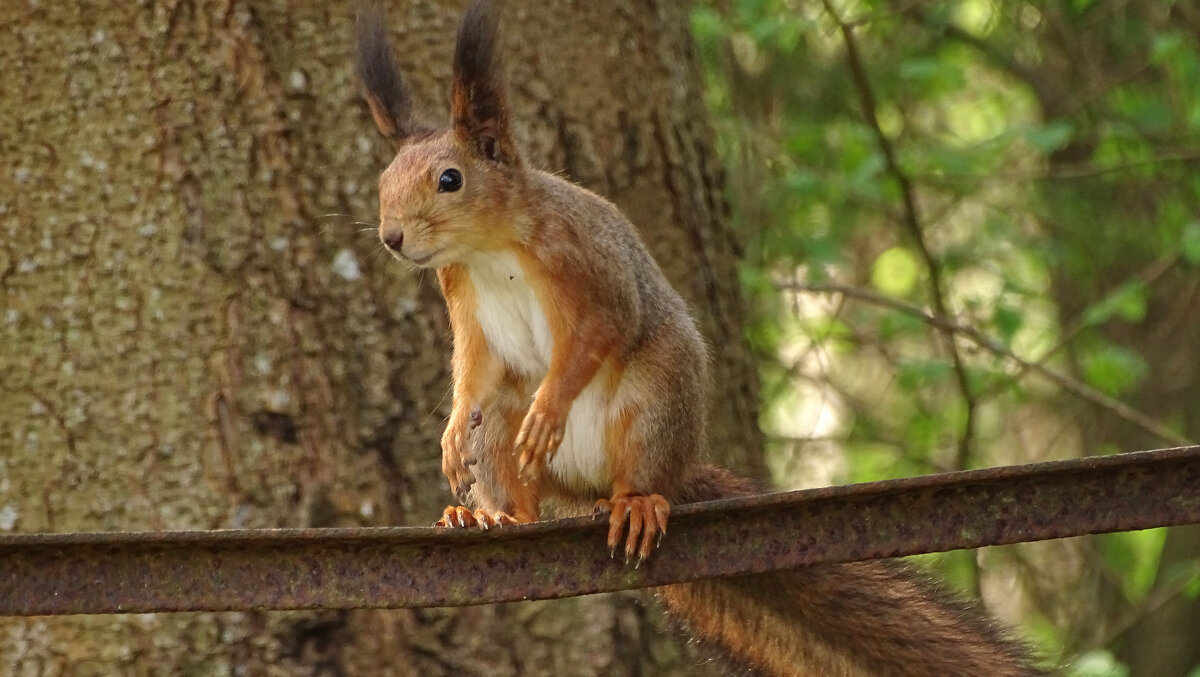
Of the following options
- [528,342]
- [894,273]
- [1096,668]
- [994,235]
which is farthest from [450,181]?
[894,273]

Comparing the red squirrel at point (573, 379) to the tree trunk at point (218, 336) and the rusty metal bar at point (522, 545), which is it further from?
the tree trunk at point (218, 336)

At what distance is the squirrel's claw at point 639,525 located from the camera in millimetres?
1659

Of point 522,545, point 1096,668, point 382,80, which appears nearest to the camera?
point 522,545

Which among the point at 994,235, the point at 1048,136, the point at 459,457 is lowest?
the point at 459,457

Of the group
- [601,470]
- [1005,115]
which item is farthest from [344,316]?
[1005,115]

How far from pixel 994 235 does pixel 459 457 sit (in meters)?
2.66

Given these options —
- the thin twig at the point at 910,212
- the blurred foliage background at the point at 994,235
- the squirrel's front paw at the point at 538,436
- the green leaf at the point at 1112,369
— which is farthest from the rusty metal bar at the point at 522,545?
the green leaf at the point at 1112,369

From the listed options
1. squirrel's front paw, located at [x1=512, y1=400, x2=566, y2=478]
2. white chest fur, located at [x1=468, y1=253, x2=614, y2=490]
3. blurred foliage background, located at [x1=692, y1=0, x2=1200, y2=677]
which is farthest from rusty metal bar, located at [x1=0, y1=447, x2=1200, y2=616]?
blurred foliage background, located at [x1=692, y1=0, x2=1200, y2=677]

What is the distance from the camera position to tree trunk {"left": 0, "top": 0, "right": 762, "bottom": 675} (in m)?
2.25

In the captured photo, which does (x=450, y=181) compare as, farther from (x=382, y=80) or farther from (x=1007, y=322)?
(x=1007, y=322)

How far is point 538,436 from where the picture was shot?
1.76 metres

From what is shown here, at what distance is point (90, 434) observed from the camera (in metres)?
2.27

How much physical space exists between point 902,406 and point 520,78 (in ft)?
8.68

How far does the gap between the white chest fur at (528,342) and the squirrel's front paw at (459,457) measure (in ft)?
0.43
